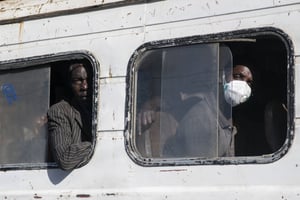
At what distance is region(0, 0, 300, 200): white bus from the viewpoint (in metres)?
3.90

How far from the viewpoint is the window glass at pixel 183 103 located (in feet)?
13.4

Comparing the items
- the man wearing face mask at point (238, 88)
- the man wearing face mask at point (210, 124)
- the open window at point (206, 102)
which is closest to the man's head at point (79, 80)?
the open window at point (206, 102)

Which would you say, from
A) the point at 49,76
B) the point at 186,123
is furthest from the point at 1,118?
the point at 186,123

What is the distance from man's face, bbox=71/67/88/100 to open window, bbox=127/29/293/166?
0.36 m

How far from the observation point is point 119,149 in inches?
169

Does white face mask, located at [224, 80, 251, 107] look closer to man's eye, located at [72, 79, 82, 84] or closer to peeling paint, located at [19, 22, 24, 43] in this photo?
man's eye, located at [72, 79, 82, 84]

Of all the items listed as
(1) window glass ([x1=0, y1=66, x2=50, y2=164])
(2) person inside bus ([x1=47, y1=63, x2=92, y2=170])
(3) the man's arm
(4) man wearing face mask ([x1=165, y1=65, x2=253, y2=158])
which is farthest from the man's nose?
(4) man wearing face mask ([x1=165, y1=65, x2=253, y2=158])

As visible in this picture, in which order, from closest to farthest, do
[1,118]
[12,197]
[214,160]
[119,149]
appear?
[214,160]
[119,149]
[12,197]
[1,118]

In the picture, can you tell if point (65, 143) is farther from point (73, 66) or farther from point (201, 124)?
point (201, 124)

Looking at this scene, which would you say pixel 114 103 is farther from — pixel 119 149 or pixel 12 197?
pixel 12 197

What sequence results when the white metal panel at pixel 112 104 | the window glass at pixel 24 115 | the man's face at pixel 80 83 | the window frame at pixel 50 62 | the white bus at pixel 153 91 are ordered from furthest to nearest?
1. the window glass at pixel 24 115
2. the man's face at pixel 80 83
3. the window frame at pixel 50 62
4. the white metal panel at pixel 112 104
5. the white bus at pixel 153 91

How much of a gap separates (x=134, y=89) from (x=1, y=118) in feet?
3.52

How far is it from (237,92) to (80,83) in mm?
1004

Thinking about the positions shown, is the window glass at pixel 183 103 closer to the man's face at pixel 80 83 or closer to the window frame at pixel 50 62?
the window frame at pixel 50 62
